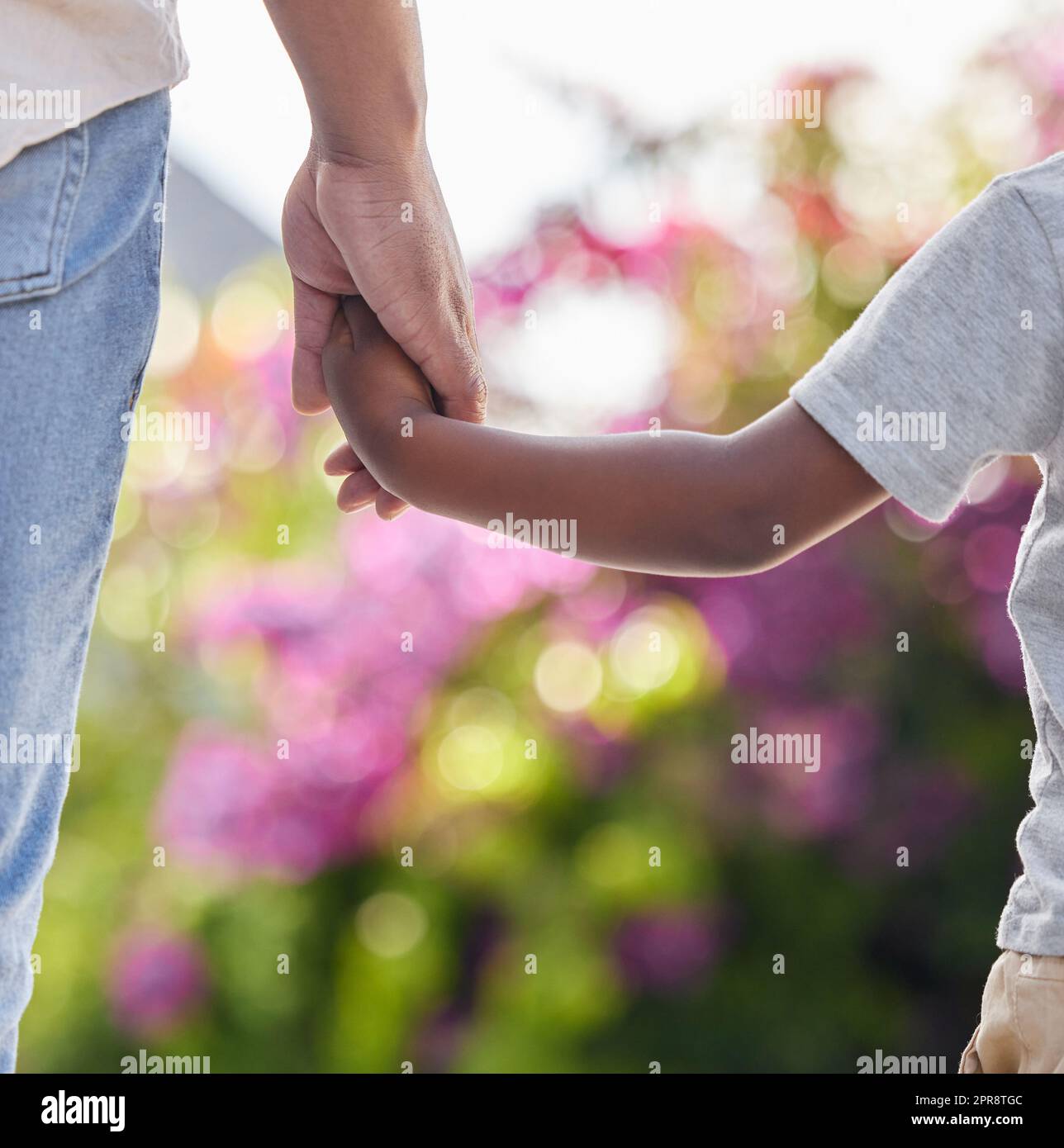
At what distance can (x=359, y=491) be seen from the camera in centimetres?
113

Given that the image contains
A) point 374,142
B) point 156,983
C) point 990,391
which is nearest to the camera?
point 990,391

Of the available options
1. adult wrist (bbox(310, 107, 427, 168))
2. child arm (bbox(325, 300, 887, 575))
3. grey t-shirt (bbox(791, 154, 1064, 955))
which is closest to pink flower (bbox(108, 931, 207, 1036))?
child arm (bbox(325, 300, 887, 575))

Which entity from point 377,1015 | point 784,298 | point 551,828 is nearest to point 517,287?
point 784,298

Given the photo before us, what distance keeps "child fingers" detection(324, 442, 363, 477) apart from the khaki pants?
2.19 ft

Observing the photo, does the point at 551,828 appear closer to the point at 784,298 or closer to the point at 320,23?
the point at 784,298

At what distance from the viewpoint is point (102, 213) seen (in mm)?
807

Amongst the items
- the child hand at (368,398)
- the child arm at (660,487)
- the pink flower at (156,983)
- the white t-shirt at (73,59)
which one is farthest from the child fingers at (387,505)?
the pink flower at (156,983)

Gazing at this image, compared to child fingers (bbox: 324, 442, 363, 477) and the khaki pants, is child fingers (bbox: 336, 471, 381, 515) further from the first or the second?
the khaki pants

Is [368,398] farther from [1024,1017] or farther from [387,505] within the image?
[1024,1017]

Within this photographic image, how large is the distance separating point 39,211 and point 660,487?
0.42 m

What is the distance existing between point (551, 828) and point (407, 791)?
0.73ft

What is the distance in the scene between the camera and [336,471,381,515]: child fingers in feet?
3.70

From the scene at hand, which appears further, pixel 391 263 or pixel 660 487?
pixel 391 263

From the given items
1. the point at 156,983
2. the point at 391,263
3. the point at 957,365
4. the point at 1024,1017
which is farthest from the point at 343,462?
the point at 156,983
